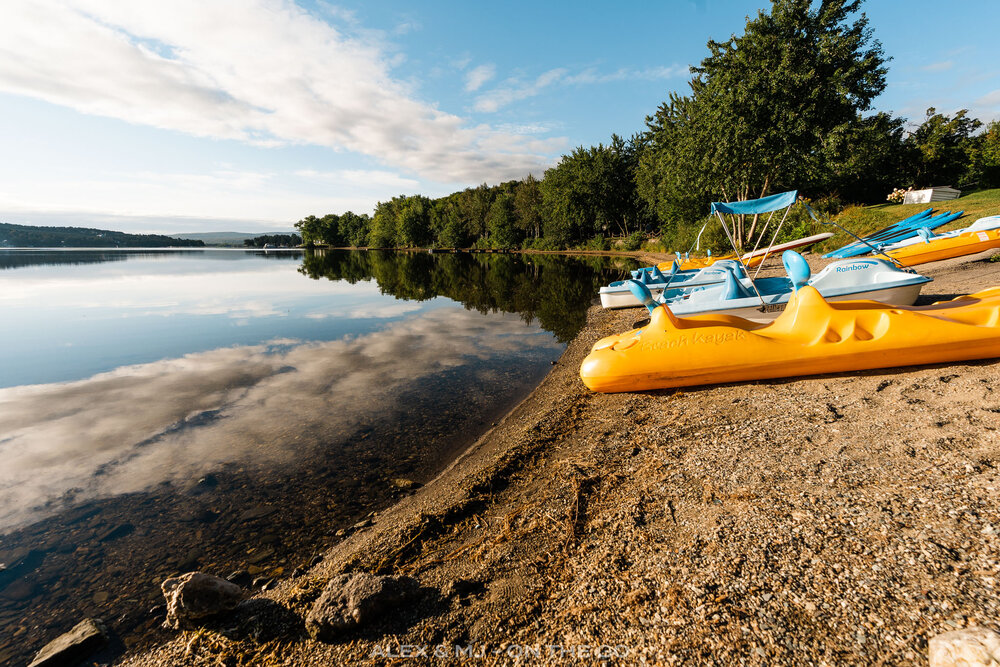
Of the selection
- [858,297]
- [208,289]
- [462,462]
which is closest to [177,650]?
[462,462]

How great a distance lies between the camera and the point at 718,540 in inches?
120

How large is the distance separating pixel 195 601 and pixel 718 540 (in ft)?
13.9

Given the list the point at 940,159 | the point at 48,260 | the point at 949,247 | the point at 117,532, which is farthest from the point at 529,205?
the point at 48,260

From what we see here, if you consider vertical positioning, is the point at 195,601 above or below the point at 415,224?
below

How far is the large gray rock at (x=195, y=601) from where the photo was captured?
301cm

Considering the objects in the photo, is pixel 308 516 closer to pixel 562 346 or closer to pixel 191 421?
pixel 191 421

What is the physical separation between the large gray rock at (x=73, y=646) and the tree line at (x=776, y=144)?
27.4 metres

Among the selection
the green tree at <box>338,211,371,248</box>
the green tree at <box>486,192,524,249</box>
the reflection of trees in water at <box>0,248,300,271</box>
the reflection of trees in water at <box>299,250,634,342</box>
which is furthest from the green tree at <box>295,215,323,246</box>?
the reflection of trees in water at <box>299,250,634,342</box>

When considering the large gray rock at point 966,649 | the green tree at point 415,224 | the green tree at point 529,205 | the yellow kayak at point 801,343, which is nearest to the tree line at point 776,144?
the green tree at point 529,205

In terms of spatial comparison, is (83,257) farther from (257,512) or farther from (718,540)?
(718,540)

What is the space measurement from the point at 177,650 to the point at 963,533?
19.7ft

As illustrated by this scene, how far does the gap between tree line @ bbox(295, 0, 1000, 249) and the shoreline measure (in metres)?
20.9

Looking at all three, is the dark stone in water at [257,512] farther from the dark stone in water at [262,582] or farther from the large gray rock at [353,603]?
the large gray rock at [353,603]

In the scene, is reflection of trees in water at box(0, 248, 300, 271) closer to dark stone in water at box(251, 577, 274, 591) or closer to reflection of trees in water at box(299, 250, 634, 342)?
reflection of trees in water at box(299, 250, 634, 342)
